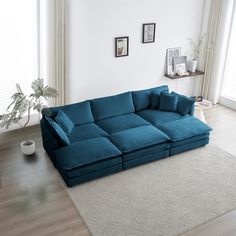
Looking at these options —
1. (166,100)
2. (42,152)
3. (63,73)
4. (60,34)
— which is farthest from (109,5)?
(42,152)

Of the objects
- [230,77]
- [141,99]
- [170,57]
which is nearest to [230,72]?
[230,77]

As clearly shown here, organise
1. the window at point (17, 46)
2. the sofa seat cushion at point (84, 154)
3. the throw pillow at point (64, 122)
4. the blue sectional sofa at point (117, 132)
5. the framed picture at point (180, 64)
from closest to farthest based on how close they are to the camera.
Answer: the sofa seat cushion at point (84, 154)
the blue sectional sofa at point (117, 132)
the throw pillow at point (64, 122)
the window at point (17, 46)
the framed picture at point (180, 64)

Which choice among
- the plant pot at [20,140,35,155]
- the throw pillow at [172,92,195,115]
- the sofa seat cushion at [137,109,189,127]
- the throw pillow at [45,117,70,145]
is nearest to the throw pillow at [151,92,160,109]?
the sofa seat cushion at [137,109,189,127]

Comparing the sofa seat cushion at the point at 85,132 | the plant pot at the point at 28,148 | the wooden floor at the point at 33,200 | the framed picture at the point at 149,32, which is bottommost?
the wooden floor at the point at 33,200

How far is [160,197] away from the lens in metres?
4.89

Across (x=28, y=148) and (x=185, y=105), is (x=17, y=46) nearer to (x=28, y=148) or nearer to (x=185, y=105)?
(x=28, y=148)

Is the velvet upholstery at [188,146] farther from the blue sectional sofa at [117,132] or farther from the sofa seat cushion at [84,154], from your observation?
the sofa seat cushion at [84,154]

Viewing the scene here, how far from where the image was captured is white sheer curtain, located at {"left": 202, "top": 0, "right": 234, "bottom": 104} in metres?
7.36

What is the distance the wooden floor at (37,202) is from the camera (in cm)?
428

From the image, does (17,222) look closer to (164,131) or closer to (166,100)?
(164,131)

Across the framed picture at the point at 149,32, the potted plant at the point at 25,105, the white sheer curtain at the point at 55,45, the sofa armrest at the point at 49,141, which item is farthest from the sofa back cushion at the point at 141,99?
the sofa armrest at the point at 49,141

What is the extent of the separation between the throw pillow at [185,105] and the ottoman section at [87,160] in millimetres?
1797

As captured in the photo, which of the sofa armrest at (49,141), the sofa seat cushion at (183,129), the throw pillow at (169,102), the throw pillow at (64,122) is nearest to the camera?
the sofa armrest at (49,141)

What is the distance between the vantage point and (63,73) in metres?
6.44
